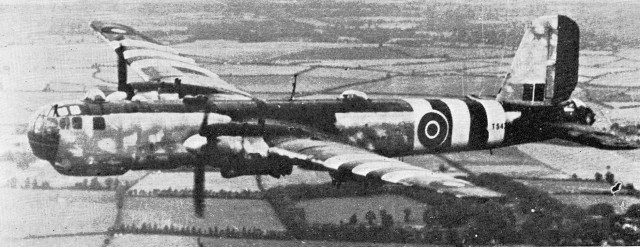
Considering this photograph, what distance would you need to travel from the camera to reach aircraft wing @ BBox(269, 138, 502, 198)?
1539 cm

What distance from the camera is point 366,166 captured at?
18.7 metres

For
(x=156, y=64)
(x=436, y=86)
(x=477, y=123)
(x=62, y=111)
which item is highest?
(x=156, y=64)

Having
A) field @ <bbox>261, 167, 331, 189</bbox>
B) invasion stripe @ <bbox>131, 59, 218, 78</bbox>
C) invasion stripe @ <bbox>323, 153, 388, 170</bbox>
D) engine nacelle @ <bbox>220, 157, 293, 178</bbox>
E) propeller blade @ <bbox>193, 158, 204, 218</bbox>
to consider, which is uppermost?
invasion stripe @ <bbox>131, 59, 218, 78</bbox>

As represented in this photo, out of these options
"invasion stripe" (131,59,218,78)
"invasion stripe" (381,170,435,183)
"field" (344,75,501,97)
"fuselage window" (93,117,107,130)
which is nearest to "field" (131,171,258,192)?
"fuselage window" (93,117,107,130)

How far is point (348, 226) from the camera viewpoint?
2183 cm

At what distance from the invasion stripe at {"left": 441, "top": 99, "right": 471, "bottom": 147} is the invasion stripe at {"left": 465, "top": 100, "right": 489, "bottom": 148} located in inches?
6.4

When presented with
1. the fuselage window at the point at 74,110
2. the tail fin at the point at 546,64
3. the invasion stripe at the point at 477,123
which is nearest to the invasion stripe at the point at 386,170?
the fuselage window at the point at 74,110

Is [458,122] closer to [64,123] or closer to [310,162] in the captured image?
[310,162]

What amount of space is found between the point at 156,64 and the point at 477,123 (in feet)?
39.2

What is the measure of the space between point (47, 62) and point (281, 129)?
29.9 meters

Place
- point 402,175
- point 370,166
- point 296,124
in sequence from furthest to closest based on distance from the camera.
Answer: point 296,124 → point 370,166 → point 402,175

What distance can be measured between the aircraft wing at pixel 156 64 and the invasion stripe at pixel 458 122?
23.1 feet

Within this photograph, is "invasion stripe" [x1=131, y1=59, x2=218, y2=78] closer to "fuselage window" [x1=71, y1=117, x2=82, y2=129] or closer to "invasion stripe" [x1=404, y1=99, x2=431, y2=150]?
"invasion stripe" [x1=404, y1=99, x2=431, y2=150]

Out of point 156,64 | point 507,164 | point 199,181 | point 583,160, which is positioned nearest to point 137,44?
point 156,64
